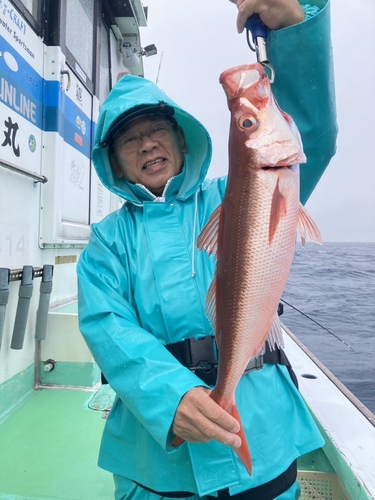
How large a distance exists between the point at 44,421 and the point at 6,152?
7.32 ft

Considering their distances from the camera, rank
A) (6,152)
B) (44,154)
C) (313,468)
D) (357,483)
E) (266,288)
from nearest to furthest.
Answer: (266,288)
(357,483)
(313,468)
(6,152)
(44,154)

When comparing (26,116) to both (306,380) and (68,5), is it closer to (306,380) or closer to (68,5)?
(68,5)

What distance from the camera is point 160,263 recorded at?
6.43 ft

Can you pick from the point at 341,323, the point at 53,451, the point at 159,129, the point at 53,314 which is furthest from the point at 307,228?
the point at 341,323

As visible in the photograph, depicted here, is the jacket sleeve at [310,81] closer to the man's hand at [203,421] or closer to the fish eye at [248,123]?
the fish eye at [248,123]

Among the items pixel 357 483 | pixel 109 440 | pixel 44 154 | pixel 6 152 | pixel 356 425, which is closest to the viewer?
pixel 109 440

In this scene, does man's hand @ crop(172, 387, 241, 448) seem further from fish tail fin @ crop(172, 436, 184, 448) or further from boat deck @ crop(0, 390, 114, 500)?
boat deck @ crop(0, 390, 114, 500)

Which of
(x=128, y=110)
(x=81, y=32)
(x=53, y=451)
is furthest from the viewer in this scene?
(x=81, y=32)

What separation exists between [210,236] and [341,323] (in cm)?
1219

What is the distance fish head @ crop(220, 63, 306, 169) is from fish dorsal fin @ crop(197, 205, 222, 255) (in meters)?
0.25

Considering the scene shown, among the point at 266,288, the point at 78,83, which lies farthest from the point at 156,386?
the point at 78,83

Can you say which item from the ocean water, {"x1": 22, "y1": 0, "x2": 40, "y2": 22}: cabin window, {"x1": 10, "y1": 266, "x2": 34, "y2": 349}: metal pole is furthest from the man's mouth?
{"x1": 22, "y1": 0, "x2": 40, "y2": 22}: cabin window

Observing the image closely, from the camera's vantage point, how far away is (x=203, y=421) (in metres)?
1.47

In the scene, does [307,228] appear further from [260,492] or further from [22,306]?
[22,306]
